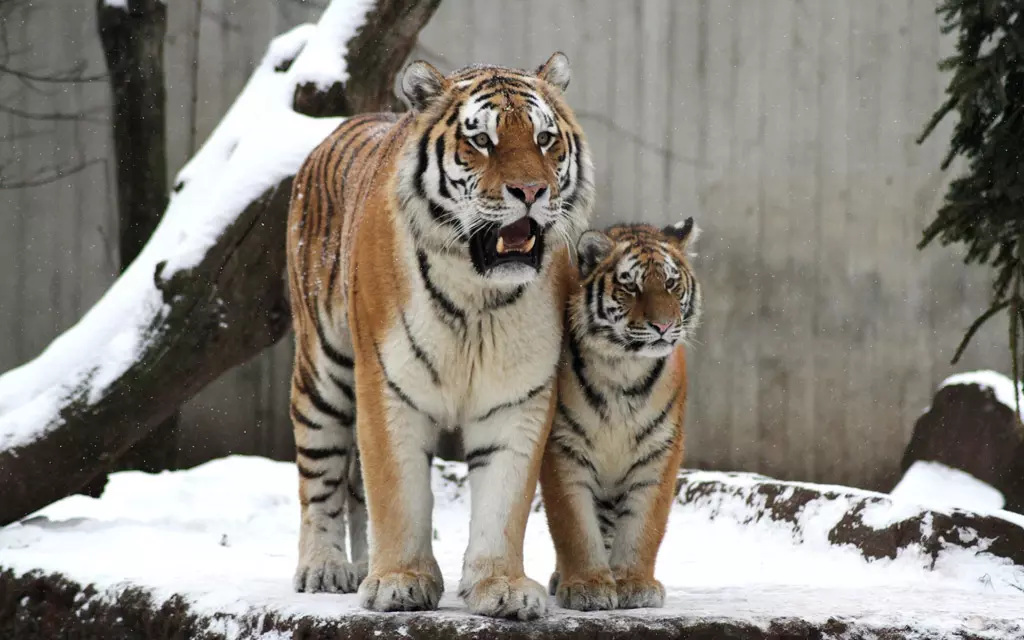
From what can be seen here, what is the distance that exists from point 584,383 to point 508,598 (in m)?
0.58

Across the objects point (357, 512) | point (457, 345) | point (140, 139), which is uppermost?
point (140, 139)

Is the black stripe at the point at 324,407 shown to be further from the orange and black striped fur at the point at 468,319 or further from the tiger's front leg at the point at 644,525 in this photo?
the tiger's front leg at the point at 644,525

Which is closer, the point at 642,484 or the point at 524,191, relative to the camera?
the point at 524,191

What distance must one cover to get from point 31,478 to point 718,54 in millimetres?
4525

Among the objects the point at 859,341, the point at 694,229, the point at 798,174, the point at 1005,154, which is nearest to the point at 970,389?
the point at 859,341

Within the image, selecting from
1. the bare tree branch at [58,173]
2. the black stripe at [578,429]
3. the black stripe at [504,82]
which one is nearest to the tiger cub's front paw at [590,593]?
the black stripe at [578,429]

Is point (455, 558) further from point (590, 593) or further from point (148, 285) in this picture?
point (590, 593)

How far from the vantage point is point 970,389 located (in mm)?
6121

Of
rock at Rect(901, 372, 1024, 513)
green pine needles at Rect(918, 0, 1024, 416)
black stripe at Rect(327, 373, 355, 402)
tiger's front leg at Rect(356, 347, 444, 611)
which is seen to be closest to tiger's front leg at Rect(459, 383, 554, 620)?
tiger's front leg at Rect(356, 347, 444, 611)

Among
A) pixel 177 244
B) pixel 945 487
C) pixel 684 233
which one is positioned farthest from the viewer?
pixel 945 487

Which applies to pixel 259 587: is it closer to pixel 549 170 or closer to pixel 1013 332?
pixel 549 170

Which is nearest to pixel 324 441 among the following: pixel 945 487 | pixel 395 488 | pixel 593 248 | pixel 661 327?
pixel 395 488

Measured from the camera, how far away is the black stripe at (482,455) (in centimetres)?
276

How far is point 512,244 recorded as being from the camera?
2.60m
